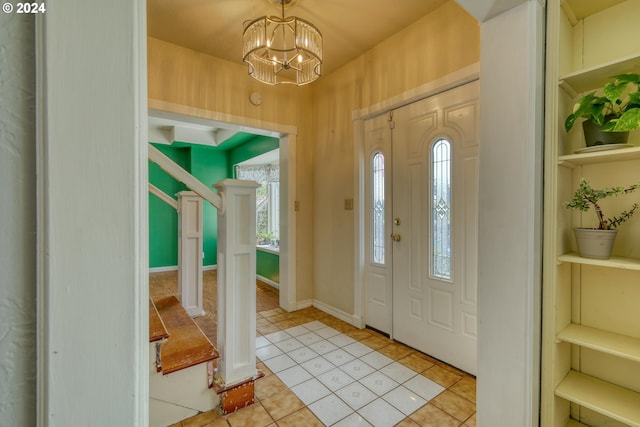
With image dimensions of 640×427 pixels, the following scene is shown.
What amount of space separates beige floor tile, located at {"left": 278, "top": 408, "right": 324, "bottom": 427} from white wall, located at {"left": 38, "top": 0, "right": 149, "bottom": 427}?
139cm

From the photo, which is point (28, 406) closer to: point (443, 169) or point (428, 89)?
point (443, 169)

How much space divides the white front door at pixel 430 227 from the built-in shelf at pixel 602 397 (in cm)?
75

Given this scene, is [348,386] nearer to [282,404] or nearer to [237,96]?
[282,404]

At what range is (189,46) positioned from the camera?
8.58 feet

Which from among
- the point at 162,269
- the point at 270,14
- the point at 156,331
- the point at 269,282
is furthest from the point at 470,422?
the point at 162,269

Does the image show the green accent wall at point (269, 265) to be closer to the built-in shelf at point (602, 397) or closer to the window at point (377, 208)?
the window at point (377, 208)

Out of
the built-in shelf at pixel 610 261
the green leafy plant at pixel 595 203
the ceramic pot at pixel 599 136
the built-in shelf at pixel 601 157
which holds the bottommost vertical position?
the built-in shelf at pixel 610 261

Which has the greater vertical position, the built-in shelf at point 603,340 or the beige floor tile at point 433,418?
the built-in shelf at point 603,340

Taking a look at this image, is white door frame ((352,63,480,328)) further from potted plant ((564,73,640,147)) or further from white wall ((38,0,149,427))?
white wall ((38,0,149,427))

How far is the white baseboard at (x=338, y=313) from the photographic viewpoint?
111 inches

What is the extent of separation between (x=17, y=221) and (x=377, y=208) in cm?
251

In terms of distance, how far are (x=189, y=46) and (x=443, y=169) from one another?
8.21 feet

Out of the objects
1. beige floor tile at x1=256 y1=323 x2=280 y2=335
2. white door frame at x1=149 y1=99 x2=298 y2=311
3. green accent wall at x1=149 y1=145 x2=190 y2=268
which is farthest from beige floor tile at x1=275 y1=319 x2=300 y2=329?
green accent wall at x1=149 y1=145 x2=190 y2=268

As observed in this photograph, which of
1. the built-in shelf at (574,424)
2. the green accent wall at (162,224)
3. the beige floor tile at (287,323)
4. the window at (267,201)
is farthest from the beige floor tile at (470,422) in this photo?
the green accent wall at (162,224)
